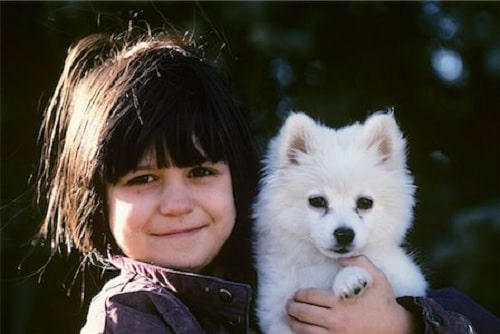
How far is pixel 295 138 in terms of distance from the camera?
297 centimetres

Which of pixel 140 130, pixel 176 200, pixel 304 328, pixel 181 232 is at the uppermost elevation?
pixel 140 130

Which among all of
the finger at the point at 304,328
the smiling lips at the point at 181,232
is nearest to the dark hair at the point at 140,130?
the smiling lips at the point at 181,232

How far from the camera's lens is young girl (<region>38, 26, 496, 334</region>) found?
2592mm

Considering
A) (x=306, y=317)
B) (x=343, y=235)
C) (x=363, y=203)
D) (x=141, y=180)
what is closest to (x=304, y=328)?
(x=306, y=317)

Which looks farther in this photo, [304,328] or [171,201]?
[304,328]

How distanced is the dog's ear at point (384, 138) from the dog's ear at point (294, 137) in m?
0.19

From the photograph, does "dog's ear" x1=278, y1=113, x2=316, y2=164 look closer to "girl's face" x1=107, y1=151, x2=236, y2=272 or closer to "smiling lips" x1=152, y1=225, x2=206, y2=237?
"girl's face" x1=107, y1=151, x2=236, y2=272

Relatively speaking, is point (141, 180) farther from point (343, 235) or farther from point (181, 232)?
point (343, 235)

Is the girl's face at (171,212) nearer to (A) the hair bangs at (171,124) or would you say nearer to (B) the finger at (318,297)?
(A) the hair bangs at (171,124)

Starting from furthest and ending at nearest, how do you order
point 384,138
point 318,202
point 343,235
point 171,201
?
point 384,138, point 318,202, point 343,235, point 171,201

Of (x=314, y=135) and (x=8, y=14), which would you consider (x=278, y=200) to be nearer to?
(x=314, y=135)

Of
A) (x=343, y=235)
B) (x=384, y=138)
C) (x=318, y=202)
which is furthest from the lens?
(x=384, y=138)

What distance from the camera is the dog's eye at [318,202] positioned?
284 cm

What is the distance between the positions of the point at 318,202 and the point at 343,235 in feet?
0.53
